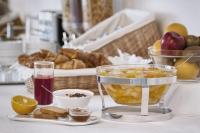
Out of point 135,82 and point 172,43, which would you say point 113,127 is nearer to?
point 135,82

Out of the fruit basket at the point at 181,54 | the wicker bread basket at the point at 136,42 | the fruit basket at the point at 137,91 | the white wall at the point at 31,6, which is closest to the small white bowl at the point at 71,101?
the fruit basket at the point at 137,91

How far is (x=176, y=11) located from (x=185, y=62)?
0.88m

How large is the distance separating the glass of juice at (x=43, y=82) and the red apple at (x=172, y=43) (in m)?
0.30

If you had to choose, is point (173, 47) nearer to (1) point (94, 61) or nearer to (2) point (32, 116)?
Result: (1) point (94, 61)

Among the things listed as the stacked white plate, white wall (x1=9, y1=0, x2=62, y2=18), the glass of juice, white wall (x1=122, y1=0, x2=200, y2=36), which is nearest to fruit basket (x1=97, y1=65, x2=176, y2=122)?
the glass of juice

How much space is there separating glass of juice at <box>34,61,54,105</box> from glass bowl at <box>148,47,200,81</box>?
30 centimetres

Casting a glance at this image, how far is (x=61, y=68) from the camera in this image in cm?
160

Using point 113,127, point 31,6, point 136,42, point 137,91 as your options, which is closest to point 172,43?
point 137,91

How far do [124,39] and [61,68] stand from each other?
676 mm

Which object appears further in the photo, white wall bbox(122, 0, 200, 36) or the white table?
white wall bbox(122, 0, 200, 36)

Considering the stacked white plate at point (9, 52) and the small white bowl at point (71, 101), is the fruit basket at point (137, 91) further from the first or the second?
the stacked white plate at point (9, 52)

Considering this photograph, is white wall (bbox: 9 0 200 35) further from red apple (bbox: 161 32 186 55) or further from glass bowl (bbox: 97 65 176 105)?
glass bowl (bbox: 97 65 176 105)

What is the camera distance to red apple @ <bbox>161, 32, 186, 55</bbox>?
4.75 feet

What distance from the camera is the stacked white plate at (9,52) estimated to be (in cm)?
216
